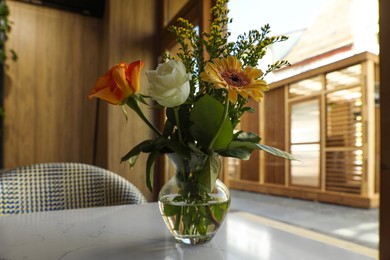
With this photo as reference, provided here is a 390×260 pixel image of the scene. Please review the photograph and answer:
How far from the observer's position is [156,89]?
52 cm

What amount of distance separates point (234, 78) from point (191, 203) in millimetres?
231

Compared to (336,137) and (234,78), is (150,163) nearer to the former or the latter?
(234,78)

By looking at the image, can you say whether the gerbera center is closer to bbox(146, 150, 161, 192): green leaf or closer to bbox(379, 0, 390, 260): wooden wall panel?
bbox(146, 150, 161, 192): green leaf

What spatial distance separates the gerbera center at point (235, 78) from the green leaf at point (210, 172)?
13cm

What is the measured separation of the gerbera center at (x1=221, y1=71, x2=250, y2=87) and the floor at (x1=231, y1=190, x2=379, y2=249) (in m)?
2.36

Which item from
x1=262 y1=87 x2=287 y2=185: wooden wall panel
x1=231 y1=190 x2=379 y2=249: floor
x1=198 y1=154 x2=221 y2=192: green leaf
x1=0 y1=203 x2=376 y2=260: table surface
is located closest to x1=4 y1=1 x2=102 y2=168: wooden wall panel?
x1=262 y1=87 x2=287 y2=185: wooden wall panel

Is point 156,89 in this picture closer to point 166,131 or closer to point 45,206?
point 166,131

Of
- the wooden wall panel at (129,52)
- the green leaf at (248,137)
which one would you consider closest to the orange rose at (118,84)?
the green leaf at (248,137)

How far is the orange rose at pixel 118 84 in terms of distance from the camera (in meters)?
0.54

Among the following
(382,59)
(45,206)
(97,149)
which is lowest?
(45,206)

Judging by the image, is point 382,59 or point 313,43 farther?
point 313,43

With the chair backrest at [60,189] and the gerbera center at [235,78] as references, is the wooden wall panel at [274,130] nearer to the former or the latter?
the chair backrest at [60,189]

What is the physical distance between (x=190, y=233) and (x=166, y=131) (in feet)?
0.64

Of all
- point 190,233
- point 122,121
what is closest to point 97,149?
point 122,121
